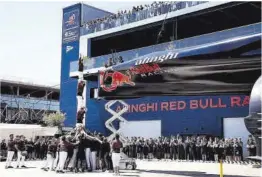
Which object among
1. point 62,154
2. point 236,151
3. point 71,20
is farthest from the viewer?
point 71,20

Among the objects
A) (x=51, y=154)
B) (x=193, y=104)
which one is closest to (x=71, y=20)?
(x=193, y=104)

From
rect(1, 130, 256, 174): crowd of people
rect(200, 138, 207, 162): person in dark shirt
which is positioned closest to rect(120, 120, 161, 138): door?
rect(1, 130, 256, 174): crowd of people

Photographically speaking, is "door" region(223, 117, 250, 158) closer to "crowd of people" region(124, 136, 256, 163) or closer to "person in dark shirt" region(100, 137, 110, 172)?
"crowd of people" region(124, 136, 256, 163)

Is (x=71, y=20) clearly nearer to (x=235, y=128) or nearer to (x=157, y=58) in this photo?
(x=235, y=128)

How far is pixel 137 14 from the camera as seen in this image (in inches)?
1382

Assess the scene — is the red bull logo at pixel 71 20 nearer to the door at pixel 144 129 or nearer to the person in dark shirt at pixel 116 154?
the door at pixel 144 129

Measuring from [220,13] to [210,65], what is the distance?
775 inches

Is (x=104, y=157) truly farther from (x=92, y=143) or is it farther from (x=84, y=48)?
(x=84, y=48)

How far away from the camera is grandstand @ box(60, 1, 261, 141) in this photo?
2925cm

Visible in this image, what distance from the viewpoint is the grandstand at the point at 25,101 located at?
55.2m

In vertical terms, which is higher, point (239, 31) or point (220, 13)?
point (220, 13)

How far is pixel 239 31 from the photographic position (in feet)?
89.8

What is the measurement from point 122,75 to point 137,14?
717 inches

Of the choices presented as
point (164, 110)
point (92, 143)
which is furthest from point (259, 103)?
point (164, 110)
